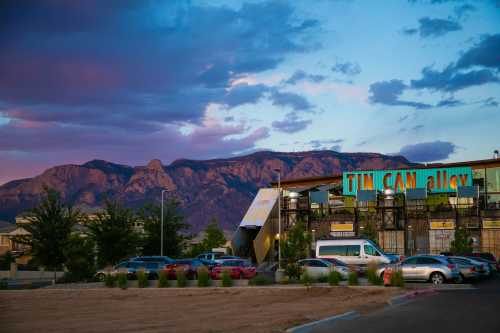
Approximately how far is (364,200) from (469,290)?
43125 millimetres

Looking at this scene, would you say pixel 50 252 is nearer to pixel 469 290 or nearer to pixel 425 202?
pixel 469 290

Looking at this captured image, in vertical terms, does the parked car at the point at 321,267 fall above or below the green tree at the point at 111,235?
below

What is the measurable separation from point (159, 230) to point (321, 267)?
25.4 m

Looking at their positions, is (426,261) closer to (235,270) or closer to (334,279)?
(334,279)

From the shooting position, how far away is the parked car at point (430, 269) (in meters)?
29.8

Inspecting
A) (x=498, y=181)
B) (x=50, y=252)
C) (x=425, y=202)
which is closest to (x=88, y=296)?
(x=50, y=252)

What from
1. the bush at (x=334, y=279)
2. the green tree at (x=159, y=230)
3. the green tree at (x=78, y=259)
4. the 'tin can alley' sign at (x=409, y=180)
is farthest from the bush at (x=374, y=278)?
the 'tin can alley' sign at (x=409, y=180)

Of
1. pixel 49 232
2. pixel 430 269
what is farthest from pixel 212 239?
pixel 430 269

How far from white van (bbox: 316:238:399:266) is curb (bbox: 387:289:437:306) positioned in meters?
11.5

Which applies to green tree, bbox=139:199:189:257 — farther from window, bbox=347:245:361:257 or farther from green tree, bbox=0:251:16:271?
window, bbox=347:245:361:257

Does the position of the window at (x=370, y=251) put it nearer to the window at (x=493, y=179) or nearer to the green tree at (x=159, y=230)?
the green tree at (x=159, y=230)

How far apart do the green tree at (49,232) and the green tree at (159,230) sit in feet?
41.8

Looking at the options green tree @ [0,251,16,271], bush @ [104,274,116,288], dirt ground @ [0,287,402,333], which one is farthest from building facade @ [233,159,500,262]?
dirt ground @ [0,287,402,333]

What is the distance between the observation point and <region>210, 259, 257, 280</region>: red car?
37125 mm
